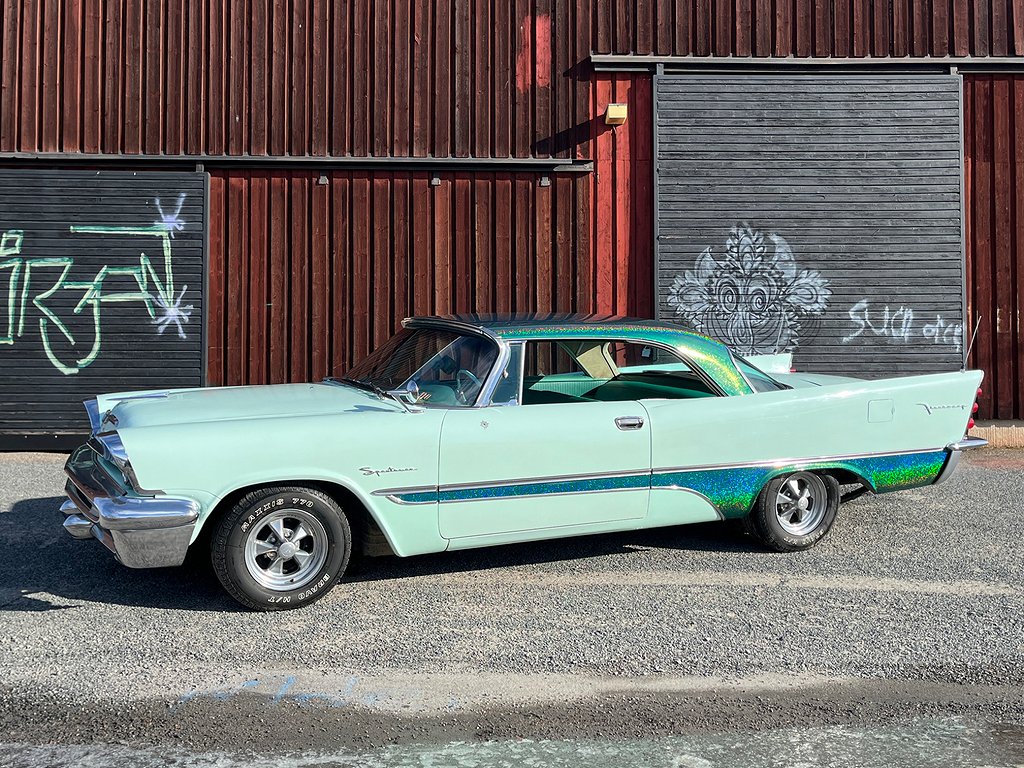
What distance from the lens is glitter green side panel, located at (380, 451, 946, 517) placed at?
488 centimetres

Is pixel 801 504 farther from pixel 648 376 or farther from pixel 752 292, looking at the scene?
pixel 752 292

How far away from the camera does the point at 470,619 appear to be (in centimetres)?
462

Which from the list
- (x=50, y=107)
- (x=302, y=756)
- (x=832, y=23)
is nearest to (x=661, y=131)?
(x=832, y=23)

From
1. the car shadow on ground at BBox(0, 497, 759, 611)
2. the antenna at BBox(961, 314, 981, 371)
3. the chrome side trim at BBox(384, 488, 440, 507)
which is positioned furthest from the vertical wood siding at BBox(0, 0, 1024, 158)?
the chrome side trim at BBox(384, 488, 440, 507)

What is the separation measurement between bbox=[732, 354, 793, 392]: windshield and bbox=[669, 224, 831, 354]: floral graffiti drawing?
15.2ft

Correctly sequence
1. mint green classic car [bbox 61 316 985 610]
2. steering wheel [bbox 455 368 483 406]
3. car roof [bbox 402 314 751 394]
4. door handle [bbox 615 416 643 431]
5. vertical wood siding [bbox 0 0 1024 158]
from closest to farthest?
mint green classic car [bbox 61 316 985 610] < steering wheel [bbox 455 368 483 406] < door handle [bbox 615 416 643 431] < car roof [bbox 402 314 751 394] < vertical wood siding [bbox 0 0 1024 158]

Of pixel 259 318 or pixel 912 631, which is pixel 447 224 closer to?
pixel 259 318

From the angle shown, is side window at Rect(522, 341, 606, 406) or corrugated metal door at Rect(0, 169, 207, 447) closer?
side window at Rect(522, 341, 606, 406)

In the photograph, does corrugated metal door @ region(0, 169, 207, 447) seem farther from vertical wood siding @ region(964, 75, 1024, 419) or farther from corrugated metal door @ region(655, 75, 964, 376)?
vertical wood siding @ region(964, 75, 1024, 419)

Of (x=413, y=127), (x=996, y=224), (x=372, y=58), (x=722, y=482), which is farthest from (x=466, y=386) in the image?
(x=996, y=224)

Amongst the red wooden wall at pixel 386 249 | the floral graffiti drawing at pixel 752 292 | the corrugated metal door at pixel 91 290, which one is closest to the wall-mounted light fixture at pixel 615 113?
the red wooden wall at pixel 386 249

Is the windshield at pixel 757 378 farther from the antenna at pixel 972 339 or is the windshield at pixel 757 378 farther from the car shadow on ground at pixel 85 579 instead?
the antenna at pixel 972 339

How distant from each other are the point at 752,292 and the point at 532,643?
6843 millimetres

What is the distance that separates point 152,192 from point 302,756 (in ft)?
25.9
